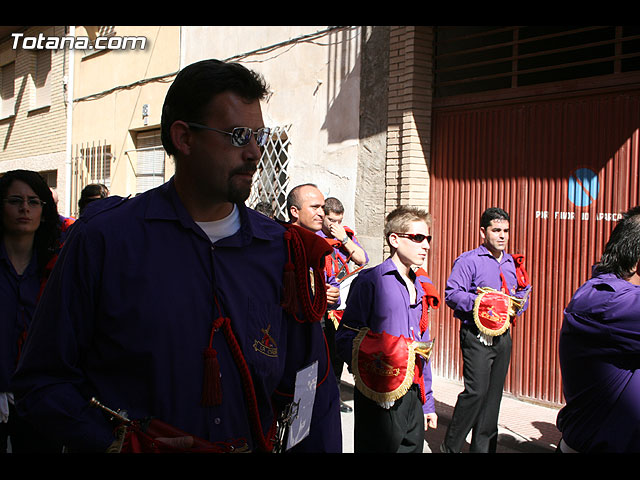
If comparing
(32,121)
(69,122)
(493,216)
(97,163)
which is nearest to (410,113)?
(493,216)

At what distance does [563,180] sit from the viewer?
6641mm

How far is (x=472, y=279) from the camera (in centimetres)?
547

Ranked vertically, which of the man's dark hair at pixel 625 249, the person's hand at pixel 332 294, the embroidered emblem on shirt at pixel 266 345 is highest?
the man's dark hair at pixel 625 249

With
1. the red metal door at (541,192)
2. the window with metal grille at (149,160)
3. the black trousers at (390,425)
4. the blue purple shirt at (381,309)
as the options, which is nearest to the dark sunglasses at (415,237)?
the blue purple shirt at (381,309)

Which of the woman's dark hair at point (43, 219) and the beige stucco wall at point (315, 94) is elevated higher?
the beige stucco wall at point (315, 94)

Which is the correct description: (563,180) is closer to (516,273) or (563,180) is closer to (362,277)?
(516,273)

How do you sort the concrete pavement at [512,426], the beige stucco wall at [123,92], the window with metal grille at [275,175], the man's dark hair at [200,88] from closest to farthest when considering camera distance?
the man's dark hair at [200,88] < the concrete pavement at [512,426] < the window with metal grille at [275,175] < the beige stucco wall at [123,92]

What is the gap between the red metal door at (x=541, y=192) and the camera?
6281 mm

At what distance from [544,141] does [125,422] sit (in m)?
6.04

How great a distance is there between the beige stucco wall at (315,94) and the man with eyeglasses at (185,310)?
683 centimetres

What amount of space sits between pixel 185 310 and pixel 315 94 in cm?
806

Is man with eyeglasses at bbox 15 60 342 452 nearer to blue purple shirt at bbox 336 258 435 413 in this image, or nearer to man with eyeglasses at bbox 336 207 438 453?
man with eyeglasses at bbox 336 207 438 453

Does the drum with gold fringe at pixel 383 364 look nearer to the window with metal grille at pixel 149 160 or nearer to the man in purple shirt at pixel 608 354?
the man in purple shirt at pixel 608 354

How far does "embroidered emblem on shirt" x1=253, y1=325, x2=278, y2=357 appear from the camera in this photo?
6.36ft
